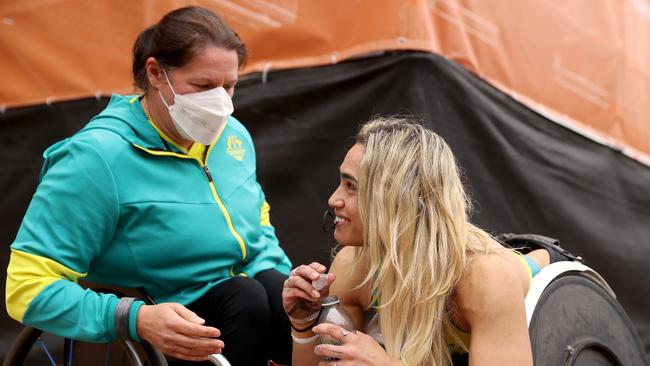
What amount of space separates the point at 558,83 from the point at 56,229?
2585mm

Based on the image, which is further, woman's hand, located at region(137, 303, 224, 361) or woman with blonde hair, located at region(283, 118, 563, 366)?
woman with blonde hair, located at region(283, 118, 563, 366)

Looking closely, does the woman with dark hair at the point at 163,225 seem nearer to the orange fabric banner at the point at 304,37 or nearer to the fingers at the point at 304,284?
the fingers at the point at 304,284

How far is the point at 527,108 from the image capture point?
153 inches

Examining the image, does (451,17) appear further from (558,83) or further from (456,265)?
(456,265)

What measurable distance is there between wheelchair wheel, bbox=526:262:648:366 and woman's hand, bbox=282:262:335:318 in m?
0.54

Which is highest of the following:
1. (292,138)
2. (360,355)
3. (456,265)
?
(456,265)

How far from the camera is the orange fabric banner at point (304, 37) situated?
3.49 meters

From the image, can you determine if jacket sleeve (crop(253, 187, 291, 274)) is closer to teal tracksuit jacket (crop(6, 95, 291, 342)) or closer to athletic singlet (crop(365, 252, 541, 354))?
teal tracksuit jacket (crop(6, 95, 291, 342))

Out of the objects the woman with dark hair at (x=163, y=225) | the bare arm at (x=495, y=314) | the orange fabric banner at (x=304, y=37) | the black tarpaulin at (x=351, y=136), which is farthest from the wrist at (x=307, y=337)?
the orange fabric banner at (x=304, y=37)

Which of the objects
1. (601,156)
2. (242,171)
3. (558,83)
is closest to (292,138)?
(242,171)

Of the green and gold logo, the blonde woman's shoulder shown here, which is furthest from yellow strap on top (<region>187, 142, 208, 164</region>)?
the blonde woman's shoulder

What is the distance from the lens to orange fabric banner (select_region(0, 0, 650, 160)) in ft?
11.4

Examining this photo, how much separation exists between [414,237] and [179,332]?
2.03 feet

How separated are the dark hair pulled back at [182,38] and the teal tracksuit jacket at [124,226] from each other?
0.46 feet
